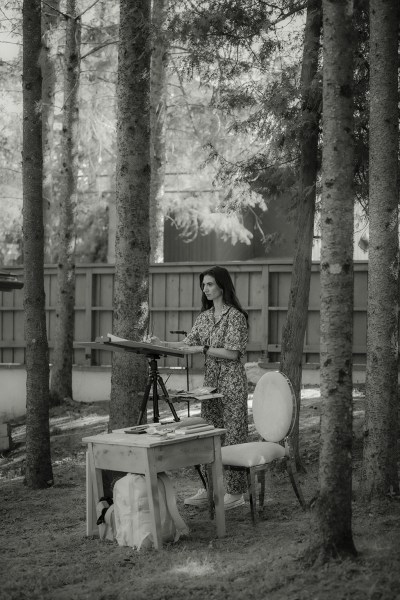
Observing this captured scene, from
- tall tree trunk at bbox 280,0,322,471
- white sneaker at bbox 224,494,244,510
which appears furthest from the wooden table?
tall tree trunk at bbox 280,0,322,471

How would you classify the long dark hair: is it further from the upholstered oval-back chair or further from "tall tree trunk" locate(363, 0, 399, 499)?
"tall tree trunk" locate(363, 0, 399, 499)

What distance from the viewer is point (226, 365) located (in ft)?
23.1

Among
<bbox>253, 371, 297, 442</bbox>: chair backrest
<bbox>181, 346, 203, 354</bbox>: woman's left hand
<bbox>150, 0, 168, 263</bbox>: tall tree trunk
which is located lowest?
<bbox>253, 371, 297, 442</bbox>: chair backrest

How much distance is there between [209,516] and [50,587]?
1.94m

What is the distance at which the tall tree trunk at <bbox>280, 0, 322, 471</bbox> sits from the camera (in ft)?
26.9

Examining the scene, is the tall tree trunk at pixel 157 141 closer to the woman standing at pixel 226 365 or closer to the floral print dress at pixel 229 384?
the woman standing at pixel 226 365

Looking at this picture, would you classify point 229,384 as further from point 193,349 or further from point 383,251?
point 383,251

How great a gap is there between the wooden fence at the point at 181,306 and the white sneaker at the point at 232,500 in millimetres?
6002

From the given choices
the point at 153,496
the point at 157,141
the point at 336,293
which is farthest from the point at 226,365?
the point at 157,141

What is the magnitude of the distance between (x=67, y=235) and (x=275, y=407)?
7.02 metres

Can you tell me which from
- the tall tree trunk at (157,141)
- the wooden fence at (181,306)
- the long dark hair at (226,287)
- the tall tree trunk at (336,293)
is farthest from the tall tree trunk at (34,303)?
the tall tree trunk at (157,141)

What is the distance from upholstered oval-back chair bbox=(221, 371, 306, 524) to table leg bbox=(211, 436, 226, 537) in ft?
0.67

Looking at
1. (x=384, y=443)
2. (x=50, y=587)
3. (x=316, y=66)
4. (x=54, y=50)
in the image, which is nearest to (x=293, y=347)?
(x=384, y=443)

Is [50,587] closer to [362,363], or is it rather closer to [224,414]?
[224,414]
